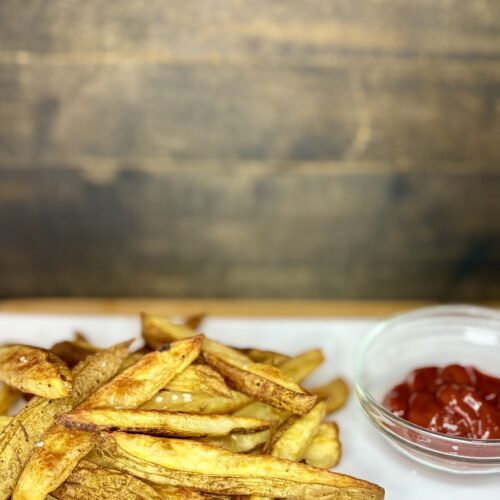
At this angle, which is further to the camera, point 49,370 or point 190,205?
point 190,205

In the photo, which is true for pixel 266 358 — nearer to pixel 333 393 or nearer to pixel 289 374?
pixel 289 374

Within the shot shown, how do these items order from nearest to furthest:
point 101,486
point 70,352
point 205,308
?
point 101,486
point 70,352
point 205,308

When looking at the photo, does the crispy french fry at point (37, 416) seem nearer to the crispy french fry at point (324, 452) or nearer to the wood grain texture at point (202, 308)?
the crispy french fry at point (324, 452)

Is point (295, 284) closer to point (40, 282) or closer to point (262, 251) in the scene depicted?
point (262, 251)

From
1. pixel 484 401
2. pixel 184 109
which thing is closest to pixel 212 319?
pixel 184 109

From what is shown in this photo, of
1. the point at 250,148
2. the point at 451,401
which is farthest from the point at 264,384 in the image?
the point at 250,148

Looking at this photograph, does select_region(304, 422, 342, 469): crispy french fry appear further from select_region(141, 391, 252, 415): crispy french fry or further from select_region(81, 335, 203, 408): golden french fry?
select_region(81, 335, 203, 408): golden french fry

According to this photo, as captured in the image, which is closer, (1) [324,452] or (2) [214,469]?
(2) [214,469]

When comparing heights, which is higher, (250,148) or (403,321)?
(250,148)
